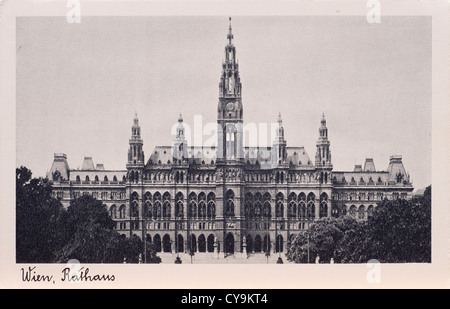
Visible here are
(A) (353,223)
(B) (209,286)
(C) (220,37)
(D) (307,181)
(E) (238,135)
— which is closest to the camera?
(B) (209,286)

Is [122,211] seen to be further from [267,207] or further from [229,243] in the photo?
[267,207]

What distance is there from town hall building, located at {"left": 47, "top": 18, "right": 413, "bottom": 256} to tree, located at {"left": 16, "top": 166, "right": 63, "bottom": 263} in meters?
0.92

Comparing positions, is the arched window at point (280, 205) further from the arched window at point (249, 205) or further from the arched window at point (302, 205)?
the arched window at point (249, 205)

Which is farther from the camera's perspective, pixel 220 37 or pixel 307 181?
pixel 307 181

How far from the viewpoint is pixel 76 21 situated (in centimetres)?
3159

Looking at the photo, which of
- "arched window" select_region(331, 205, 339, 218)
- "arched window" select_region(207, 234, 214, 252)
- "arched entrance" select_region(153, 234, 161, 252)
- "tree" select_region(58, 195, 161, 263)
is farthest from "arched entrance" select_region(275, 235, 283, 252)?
"tree" select_region(58, 195, 161, 263)

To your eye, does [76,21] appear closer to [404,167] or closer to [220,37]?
[220,37]

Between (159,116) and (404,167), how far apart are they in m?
10.5

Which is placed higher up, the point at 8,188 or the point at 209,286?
the point at 8,188

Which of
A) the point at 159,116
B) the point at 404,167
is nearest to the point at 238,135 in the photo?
the point at 159,116

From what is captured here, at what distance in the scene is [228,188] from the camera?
4281 cm

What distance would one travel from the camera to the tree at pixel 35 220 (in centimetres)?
3128

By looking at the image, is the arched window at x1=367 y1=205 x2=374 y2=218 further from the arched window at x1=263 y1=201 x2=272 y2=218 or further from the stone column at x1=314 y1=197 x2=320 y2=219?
the arched window at x1=263 y1=201 x2=272 y2=218

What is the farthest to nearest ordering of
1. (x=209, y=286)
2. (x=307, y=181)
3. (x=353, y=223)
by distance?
(x=307, y=181), (x=353, y=223), (x=209, y=286)
